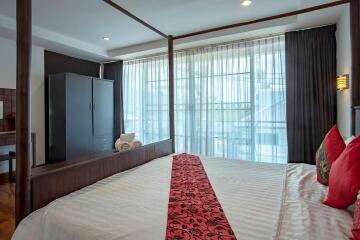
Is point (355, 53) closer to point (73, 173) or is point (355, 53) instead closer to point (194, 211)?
point (194, 211)

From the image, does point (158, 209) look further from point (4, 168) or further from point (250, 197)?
point (4, 168)

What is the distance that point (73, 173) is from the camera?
1.56 m

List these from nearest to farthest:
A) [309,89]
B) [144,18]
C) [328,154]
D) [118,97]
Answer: [328,154] < [144,18] < [309,89] < [118,97]

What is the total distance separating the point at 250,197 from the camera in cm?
141

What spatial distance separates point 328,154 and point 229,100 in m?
2.45

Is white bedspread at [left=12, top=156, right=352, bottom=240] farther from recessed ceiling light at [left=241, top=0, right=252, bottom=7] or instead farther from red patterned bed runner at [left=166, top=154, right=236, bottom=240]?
recessed ceiling light at [left=241, top=0, right=252, bottom=7]

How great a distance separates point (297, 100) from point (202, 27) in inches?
73.9

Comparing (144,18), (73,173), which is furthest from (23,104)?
(144,18)

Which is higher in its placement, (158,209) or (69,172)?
(69,172)

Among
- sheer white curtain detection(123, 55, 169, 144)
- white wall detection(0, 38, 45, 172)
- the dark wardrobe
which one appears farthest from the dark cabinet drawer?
white wall detection(0, 38, 45, 172)

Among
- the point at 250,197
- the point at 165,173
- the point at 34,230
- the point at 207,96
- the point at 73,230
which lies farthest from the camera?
the point at 207,96

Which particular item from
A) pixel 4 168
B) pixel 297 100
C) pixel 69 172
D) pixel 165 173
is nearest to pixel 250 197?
pixel 165 173

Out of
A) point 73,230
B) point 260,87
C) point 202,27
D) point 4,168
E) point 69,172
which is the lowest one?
point 4,168

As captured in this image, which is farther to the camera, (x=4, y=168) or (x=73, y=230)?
(x=4, y=168)
